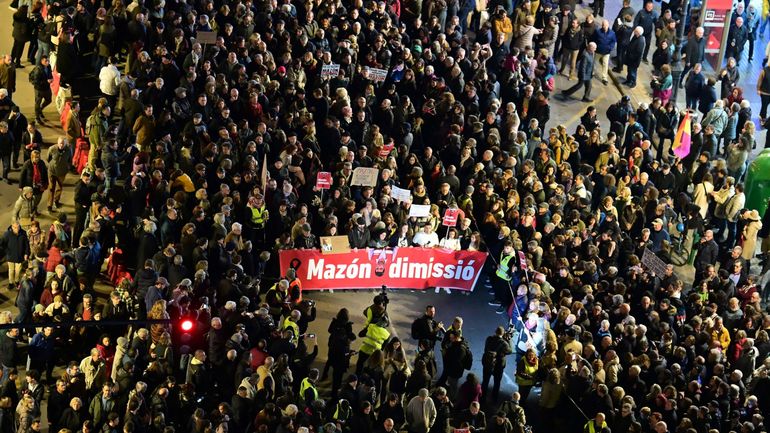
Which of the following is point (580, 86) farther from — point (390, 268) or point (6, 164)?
point (6, 164)

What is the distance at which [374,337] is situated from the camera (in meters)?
24.0

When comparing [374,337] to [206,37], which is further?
[206,37]

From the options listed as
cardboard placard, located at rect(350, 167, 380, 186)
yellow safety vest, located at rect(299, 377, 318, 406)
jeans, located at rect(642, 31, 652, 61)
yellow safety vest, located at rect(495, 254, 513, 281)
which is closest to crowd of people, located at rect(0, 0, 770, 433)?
yellow safety vest, located at rect(299, 377, 318, 406)

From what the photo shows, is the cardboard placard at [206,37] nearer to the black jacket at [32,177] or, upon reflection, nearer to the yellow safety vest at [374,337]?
the black jacket at [32,177]

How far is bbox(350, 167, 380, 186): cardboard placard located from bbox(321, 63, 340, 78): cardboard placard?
3430 mm

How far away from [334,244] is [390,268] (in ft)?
4.60

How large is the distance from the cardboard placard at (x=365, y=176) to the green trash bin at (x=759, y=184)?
8785 mm

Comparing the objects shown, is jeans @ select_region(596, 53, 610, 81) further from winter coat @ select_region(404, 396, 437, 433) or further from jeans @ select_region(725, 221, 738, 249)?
winter coat @ select_region(404, 396, 437, 433)

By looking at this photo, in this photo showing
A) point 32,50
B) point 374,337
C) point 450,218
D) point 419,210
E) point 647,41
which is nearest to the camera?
point 374,337

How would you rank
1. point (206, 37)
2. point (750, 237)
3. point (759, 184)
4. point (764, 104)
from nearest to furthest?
1. point (750, 237)
2. point (206, 37)
3. point (759, 184)
4. point (764, 104)

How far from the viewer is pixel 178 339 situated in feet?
75.5

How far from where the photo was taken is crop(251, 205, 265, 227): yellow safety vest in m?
25.9

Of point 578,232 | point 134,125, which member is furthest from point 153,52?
point 578,232

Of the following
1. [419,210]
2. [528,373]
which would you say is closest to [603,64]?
[419,210]
